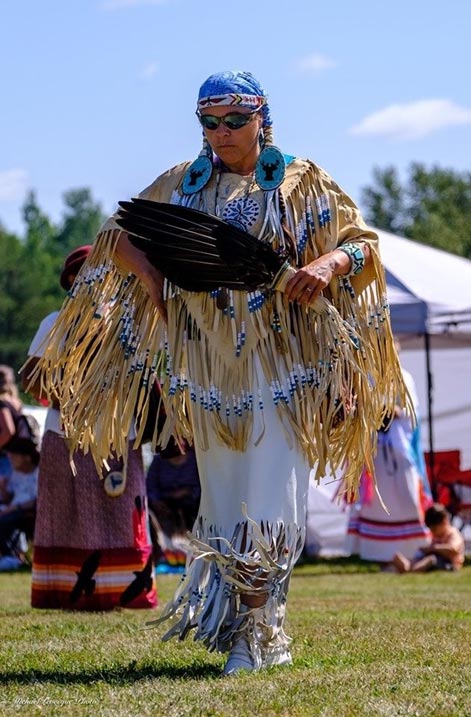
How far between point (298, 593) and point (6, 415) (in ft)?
12.3

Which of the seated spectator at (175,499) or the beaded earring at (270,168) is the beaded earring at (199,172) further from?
the seated spectator at (175,499)

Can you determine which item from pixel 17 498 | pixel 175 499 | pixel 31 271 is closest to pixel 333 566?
pixel 175 499

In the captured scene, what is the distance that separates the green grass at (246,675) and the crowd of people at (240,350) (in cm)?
23

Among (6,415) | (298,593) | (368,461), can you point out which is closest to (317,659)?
(368,461)

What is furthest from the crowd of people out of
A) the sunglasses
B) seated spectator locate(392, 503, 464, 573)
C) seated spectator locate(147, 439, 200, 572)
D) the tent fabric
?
the tent fabric

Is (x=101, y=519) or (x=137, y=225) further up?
(x=137, y=225)

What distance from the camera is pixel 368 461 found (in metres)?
4.68

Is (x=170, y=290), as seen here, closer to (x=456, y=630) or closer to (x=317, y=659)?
(x=317, y=659)

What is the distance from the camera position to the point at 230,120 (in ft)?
14.8

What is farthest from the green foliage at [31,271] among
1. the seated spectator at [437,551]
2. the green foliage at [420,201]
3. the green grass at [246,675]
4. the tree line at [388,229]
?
the green grass at [246,675]

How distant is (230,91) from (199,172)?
0.29 metres

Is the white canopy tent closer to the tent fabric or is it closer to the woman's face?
the tent fabric

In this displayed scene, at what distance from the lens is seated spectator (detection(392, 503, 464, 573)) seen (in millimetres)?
10633

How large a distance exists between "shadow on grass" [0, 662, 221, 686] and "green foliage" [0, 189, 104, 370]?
156 feet
